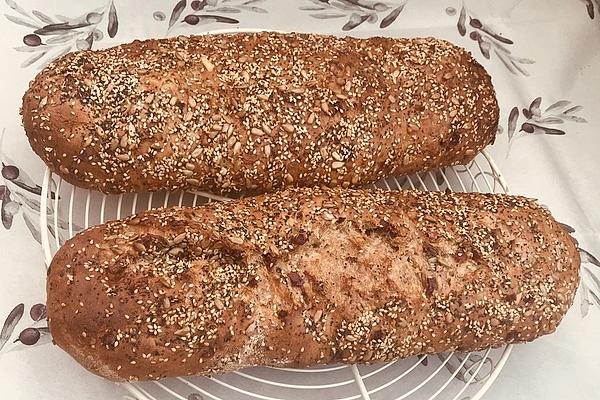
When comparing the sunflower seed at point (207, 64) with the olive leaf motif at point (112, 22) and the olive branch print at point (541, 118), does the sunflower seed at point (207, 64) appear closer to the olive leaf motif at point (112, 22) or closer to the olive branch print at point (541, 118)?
the olive leaf motif at point (112, 22)

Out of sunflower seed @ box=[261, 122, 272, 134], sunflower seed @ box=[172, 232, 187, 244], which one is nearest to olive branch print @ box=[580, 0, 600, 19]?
sunflower seed @ box=[261, 122, 272, 134]

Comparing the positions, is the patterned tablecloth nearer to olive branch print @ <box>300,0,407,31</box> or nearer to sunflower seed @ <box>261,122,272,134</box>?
olive branch print @ <box>300,0,407,31</box>

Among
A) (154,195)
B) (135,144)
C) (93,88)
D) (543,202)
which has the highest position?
(93,88)

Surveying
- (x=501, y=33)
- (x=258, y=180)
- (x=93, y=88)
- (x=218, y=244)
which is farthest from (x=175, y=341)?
(x=501, y=33)

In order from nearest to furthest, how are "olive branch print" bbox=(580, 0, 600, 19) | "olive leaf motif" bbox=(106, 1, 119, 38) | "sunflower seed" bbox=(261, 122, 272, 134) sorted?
"sunflower seed" bbox=(261, 122, 272, 134)
"olive leaf motif" bbox=(106, 1, 119, 38)
"olive branch print" bbox=(580, 0, 600, 19)

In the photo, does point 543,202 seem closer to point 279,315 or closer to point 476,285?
point 476,285

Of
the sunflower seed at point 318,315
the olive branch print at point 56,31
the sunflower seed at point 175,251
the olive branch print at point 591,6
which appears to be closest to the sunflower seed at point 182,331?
the sunflower seed at point 175,251
